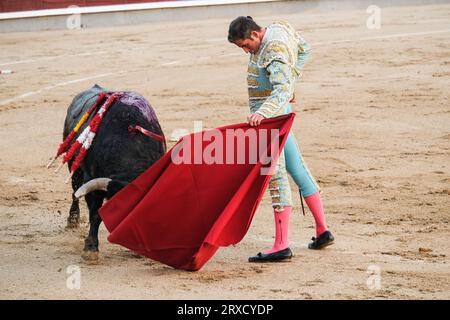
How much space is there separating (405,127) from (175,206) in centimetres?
350

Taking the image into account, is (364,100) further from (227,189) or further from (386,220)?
(227,189)

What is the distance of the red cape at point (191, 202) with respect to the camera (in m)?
4.28

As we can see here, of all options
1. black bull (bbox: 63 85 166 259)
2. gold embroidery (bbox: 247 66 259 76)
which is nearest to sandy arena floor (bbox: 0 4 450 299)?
black bull (bbox: 63 85 166 259)

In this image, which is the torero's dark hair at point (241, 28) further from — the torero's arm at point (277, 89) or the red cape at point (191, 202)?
the red cape at point (191, 202)

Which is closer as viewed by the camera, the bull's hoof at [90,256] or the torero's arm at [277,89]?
the torero's arm at [277,89]

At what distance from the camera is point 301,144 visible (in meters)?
7.16

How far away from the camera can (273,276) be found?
4.25m

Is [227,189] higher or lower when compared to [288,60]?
lower

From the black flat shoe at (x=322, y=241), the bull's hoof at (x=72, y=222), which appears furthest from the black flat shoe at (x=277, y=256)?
the bull's hoof at (x=72, y=222)

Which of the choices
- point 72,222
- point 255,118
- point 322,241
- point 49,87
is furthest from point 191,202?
point 49,87

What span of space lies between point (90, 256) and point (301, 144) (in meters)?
2.81

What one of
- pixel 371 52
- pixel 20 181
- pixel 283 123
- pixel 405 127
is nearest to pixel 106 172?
pixel 283 123

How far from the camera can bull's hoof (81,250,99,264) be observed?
4605mm

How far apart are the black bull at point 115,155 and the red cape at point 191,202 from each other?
25cm
